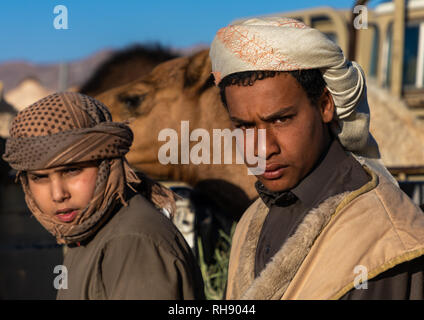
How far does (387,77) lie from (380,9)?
1.08 meters

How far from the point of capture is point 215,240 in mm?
5043

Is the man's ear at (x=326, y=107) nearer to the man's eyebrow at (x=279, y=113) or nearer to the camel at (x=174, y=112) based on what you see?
the man's eyebrow at (x=279, y=113)

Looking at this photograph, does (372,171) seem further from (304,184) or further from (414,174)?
(414,174)

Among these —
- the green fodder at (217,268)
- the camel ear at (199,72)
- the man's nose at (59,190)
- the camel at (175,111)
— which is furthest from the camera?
the camel ear at (199,72)

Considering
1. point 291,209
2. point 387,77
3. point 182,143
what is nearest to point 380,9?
point 387,77

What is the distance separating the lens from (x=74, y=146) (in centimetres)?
179

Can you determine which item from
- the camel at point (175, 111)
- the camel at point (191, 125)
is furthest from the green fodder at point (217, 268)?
the camel at point (175, 111)

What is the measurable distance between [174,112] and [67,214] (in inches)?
125

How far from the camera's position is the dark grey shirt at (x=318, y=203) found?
1598mm

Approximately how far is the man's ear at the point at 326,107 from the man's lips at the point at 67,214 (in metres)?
0.84

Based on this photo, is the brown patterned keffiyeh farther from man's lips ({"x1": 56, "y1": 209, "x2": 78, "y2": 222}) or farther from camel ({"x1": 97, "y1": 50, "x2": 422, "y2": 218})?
Result: camel ({"x1": 97, "y1": 50, "x2": 422, "y2": 218})

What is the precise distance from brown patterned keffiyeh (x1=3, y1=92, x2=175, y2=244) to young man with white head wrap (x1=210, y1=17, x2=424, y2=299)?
16.3 inches

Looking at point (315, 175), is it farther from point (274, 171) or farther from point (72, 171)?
point (72, 171)

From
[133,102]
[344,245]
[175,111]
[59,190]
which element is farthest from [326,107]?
[133,102]
